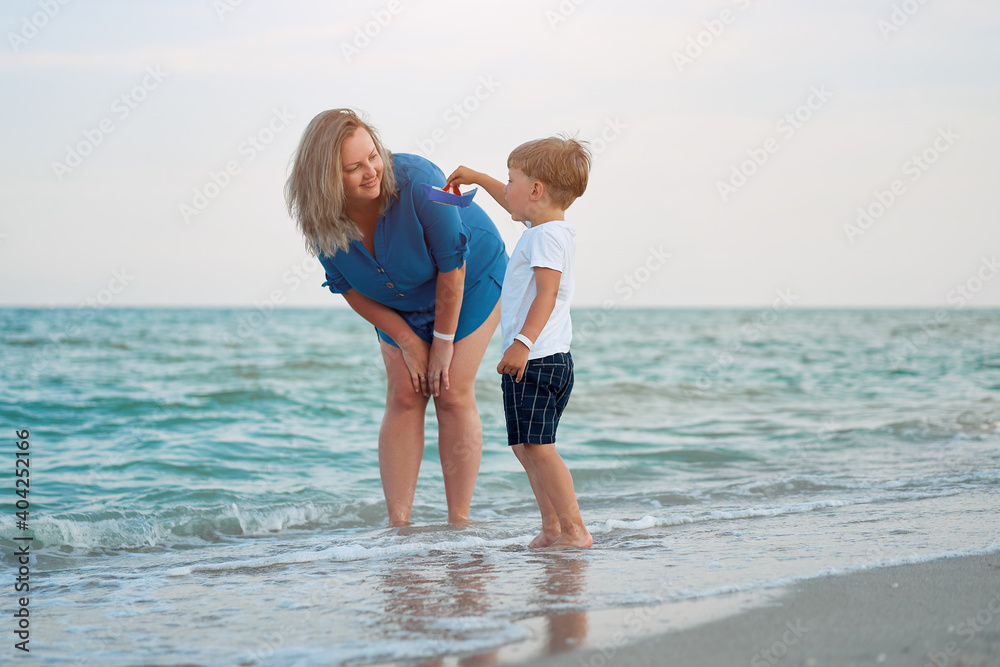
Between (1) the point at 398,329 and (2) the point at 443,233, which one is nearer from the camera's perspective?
(2) the point at 443,233

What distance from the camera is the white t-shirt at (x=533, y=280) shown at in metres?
2.60

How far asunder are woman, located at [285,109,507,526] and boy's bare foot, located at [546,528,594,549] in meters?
0.62

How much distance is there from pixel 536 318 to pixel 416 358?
776 millimetres

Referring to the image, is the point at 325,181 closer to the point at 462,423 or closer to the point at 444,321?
the point at 444,321

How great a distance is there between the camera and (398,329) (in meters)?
3.15

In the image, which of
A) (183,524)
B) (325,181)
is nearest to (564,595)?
(325,181)

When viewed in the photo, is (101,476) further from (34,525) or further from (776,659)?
(776,659)

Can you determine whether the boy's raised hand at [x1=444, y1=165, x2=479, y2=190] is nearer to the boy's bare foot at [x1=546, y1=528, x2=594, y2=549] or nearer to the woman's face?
the woman's face

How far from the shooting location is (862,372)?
39.4ft

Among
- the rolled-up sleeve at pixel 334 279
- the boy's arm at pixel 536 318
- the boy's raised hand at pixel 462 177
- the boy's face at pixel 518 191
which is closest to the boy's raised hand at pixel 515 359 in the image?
the boy's arm at pixel 536 318

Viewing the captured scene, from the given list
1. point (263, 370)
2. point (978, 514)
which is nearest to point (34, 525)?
point (978, 514)

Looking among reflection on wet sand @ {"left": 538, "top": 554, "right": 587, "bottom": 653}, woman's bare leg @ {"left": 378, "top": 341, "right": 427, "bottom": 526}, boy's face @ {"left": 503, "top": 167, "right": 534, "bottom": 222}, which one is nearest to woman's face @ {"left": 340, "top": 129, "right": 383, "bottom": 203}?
boy's face @ {"left": 503, "top": 167, "right": 534, "bottom": 222}

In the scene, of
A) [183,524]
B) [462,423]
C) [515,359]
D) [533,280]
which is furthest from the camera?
[183,524]

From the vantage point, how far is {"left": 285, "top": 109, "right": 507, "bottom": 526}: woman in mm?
2670
